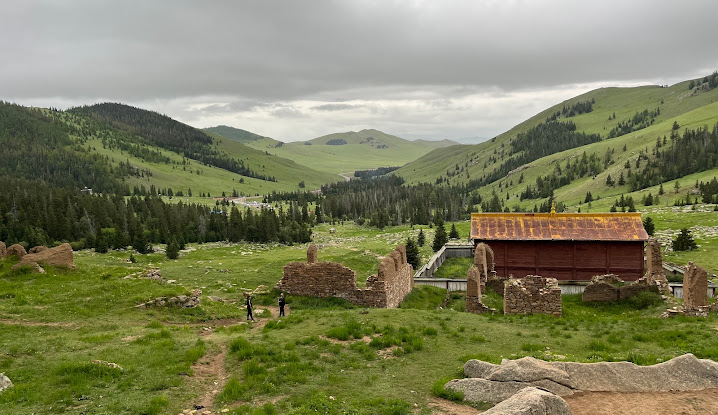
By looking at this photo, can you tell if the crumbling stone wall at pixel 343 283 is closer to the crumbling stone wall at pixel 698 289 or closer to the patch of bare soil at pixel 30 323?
the patch of bare soil at pixel 30 323

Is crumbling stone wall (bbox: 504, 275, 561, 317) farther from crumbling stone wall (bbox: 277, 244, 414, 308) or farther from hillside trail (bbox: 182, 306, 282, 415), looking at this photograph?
hillside trail (bbox: 182, 306, 282, 415)

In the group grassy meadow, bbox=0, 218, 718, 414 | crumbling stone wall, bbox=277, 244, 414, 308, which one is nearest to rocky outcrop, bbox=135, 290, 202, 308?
grassy meadow, bbox=0, 218, 718, 414

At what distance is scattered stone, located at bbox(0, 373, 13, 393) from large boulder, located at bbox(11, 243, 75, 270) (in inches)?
817

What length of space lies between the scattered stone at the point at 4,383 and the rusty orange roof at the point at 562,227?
38.3 m

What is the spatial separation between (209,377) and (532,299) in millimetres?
17612

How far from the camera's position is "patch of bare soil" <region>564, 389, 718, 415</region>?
38.5 feet

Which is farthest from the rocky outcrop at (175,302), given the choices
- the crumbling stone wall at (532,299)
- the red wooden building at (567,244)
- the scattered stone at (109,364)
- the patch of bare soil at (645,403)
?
the red wooden building at (567,244)

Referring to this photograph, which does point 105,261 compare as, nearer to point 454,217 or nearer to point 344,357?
point 344,357

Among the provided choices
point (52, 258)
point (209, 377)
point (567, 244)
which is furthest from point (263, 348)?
point (567, 244)

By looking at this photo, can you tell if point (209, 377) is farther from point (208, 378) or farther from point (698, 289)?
point (698, 289)

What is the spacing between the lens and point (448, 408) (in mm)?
12773

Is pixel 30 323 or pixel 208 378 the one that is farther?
pixel 30 323

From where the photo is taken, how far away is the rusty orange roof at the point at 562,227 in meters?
41.9

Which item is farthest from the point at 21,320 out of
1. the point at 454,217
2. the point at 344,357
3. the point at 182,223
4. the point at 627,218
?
the point at 454,217
